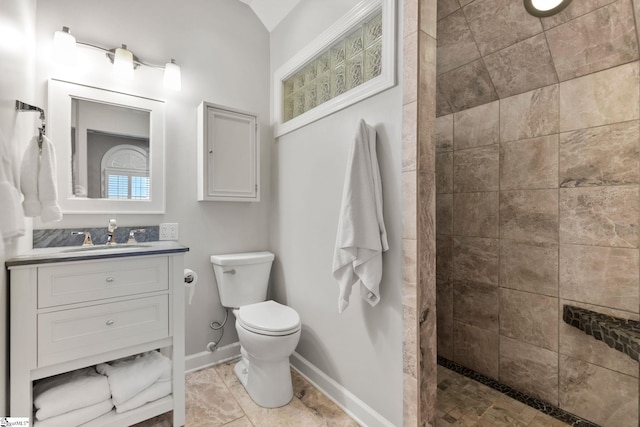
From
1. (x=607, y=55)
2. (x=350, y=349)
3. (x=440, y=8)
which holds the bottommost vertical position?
(x=350, y=349)

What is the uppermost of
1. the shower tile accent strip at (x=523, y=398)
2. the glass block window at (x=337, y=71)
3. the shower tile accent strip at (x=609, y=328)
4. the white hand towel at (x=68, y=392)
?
the glass block window at (x=337, y=71)

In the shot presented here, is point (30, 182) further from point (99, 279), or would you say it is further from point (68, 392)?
point (68, 392)

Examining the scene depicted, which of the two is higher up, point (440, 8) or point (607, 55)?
point (440, 8)

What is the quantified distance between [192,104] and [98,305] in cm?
142

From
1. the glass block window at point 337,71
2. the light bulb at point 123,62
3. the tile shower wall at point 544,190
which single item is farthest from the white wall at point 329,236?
the light bulb at point 123,62

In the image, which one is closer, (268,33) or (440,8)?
(440,8)

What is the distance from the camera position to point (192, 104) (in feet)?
6.74

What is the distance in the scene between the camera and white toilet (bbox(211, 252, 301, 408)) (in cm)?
159

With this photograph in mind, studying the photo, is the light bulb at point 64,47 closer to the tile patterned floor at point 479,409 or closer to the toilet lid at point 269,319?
the toilet lid at point 269,319

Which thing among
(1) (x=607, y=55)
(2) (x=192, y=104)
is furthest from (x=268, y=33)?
(1) (x=607, y=55)

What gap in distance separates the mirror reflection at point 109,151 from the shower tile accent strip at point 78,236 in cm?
20

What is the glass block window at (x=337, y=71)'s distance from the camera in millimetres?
1549

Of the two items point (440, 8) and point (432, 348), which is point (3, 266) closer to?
point (432, 348)

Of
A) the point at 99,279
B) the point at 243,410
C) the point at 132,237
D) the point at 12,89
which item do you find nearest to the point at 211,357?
the point at 243,410
